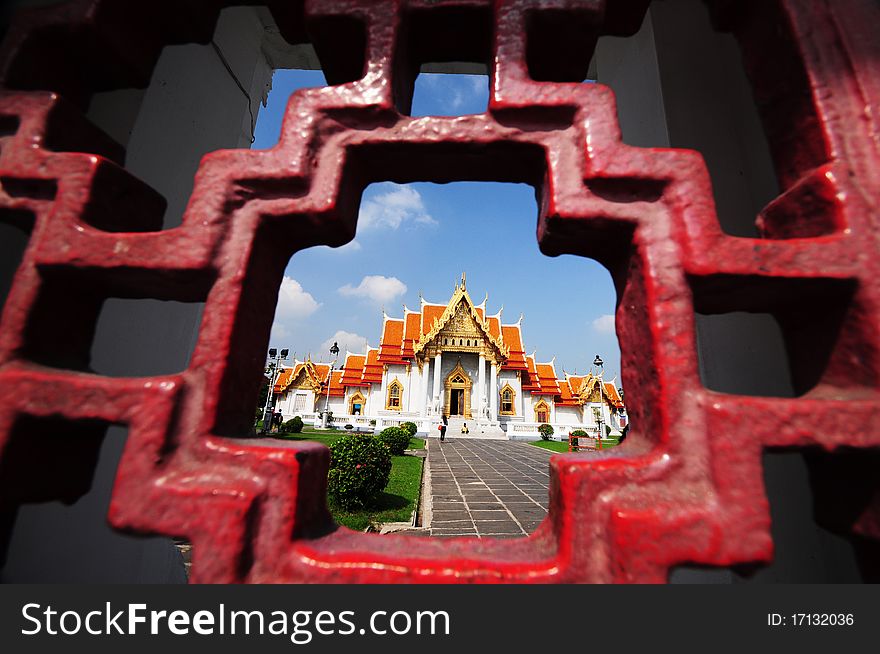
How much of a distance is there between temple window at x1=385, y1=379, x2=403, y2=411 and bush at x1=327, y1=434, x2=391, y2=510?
56.3ft

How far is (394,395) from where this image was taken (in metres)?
23.6

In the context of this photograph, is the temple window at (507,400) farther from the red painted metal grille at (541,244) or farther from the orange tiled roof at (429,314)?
the red painted metal grille at (541,244)

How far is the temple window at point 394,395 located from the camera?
23.4m

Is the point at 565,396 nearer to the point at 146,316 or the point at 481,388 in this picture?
the point at 481,388

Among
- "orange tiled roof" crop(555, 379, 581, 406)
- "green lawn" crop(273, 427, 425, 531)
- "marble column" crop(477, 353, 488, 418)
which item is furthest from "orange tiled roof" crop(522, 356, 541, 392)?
"green lawn" crop(273, 427, 425, 531)

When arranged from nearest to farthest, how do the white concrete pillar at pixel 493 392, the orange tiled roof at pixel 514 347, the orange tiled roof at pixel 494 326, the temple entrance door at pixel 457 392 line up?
the white concrete pillar at pixel 493 392, the temple entrance door at pixel 457 392, the orange tiled roof at pixel 514 347, the orange tiled roof at pixel 494 326

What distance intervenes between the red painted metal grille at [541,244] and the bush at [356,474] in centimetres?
535

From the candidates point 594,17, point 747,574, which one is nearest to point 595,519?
point 747,574

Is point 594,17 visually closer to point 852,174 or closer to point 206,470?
point 852,174

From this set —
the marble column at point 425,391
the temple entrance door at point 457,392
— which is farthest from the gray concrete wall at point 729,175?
the temple entrance door at point 457,392

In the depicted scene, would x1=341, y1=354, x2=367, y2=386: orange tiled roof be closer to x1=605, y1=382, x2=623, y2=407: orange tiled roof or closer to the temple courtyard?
the temple courtyard

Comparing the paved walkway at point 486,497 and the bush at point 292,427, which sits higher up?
the bush at point 292,427

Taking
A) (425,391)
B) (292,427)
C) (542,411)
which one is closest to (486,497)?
(292,427)

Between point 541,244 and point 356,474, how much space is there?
5.73 metres
